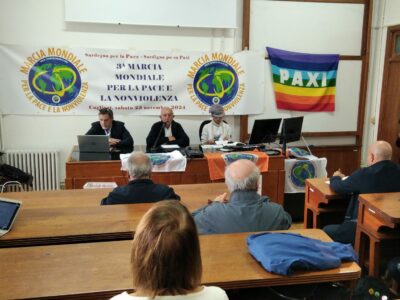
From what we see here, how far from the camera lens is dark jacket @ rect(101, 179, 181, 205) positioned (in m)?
2.40

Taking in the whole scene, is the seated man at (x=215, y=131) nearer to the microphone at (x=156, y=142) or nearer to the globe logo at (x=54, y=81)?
the microphone at (x=156, y=142)

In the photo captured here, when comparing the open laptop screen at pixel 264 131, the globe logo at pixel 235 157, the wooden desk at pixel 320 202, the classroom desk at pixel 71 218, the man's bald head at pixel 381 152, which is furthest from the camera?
the open laptop screen at pixel 264 131

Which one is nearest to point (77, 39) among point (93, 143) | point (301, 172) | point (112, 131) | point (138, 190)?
point (112, 131)

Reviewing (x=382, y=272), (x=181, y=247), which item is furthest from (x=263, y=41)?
(x=181, y=247)

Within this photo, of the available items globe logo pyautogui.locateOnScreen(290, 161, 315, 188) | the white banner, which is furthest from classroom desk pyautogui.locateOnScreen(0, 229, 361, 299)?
the white banner

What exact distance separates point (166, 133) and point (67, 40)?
162cm

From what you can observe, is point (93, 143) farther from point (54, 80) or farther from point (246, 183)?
point (246, 183)

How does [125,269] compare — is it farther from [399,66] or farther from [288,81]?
[399,66]

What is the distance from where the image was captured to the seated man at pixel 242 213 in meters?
1.95

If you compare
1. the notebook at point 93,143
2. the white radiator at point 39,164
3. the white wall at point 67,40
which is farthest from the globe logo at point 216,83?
the white radiator at point 39,164

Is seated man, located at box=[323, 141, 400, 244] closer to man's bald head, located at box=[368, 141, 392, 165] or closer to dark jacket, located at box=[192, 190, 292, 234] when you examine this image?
man's bald head, located at box=[368, 141, 392, 165]

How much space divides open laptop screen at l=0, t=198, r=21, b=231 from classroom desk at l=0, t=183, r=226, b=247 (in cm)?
4

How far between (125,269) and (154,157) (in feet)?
7.97

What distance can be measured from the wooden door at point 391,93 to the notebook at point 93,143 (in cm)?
372
